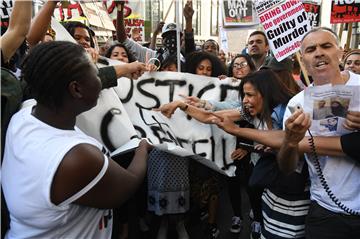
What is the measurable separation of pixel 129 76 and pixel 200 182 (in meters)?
1.10

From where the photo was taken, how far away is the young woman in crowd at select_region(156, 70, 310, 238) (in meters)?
2.05

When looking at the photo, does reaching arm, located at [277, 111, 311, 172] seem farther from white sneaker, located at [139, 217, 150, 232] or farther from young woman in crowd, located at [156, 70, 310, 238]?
white sneaker, located at [139, 217, 150, 232]

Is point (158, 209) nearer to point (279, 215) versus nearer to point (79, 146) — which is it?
point (279, 215)

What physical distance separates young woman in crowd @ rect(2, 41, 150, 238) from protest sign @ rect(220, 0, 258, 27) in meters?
3.75

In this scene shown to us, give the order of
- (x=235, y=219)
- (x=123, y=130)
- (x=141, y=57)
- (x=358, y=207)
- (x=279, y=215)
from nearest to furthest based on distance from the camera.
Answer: (x=358, y=207) → (x=279, y=215) → (x=123, y=130) → (x=235, y=219) → (x=141, y=57)

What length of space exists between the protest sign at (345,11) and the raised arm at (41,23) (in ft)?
17.7

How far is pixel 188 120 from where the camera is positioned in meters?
2.67

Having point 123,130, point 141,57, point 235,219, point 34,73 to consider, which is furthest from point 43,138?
point 141,57

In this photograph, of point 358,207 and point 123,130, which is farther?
point 123,130

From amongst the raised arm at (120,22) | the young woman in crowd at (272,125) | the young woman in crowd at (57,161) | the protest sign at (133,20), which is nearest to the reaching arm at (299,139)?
the young woman in crowd at (272,125)

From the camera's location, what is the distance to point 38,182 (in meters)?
1.27

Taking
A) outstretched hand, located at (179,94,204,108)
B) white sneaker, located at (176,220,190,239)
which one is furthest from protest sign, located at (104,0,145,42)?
white sneaker, located at (176,220,190,239)

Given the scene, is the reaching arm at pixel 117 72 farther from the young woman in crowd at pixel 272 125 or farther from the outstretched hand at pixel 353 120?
the outstretched hand at pixel 353 120

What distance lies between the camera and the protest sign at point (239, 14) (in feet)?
15.7
